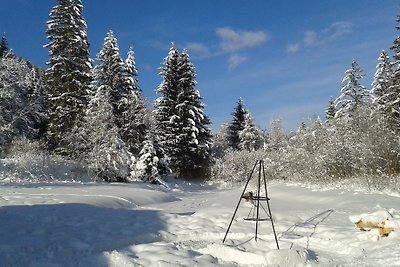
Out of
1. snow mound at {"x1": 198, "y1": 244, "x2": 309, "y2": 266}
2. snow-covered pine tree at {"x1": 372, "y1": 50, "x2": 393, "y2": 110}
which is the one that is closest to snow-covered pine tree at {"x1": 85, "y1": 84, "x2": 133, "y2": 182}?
snow mound at {"x1": 198, "y1": 244, "x2": 309, "y2": 266}

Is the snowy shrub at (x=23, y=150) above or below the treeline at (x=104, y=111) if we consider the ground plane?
below

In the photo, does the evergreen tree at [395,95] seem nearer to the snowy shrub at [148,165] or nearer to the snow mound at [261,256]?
the snowy shrub at [148,165]

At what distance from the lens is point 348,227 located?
8.39 m

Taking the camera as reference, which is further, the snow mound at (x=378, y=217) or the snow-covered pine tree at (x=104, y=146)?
the snow-covered pine tree at (x=104, y=146)

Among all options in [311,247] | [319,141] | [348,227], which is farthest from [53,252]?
[319,141]

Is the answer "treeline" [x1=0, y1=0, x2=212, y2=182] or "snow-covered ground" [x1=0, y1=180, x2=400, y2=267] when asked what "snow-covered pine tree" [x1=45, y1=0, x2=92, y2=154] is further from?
"snow-covered ground" [x1=0, y1=180, x2=400, y2=267]

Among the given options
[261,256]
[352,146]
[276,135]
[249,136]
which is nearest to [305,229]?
[261,256]

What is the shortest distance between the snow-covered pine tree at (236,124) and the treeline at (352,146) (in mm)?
10789

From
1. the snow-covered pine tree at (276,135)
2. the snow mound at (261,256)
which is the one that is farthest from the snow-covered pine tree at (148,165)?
the snow-covered pine tree at (276,135)

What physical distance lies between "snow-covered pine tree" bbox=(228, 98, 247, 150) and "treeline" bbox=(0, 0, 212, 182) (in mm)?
12234

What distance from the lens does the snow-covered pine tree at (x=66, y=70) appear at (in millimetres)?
23703

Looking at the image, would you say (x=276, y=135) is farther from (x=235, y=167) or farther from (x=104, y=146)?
(x=104, y=146)

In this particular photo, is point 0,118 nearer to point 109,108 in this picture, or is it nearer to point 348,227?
point 109,108

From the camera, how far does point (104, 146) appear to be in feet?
66.5
